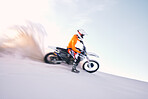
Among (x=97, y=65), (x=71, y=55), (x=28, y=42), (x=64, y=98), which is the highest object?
(x=28, y=42)

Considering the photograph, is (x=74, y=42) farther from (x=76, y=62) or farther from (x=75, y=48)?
(x=76, y=62)

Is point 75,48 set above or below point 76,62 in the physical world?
above

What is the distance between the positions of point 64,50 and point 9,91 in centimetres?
285

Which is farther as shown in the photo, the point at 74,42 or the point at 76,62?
the point at 76,62

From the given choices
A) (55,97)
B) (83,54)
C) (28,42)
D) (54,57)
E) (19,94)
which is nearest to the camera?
(19,94)

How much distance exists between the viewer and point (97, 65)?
398cm

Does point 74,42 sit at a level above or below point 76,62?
above

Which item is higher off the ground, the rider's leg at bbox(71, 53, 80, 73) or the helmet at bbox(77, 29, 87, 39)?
the helmet at bbox(77, 29, 87, 39)

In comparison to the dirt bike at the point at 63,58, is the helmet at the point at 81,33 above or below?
above

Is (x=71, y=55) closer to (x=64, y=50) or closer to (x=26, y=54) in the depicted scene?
(x=64, y=50)

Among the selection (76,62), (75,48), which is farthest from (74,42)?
(76,62)

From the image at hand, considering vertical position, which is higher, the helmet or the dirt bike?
the helmet

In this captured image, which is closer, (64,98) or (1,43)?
(64,98)

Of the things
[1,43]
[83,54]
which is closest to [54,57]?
[83,54]
